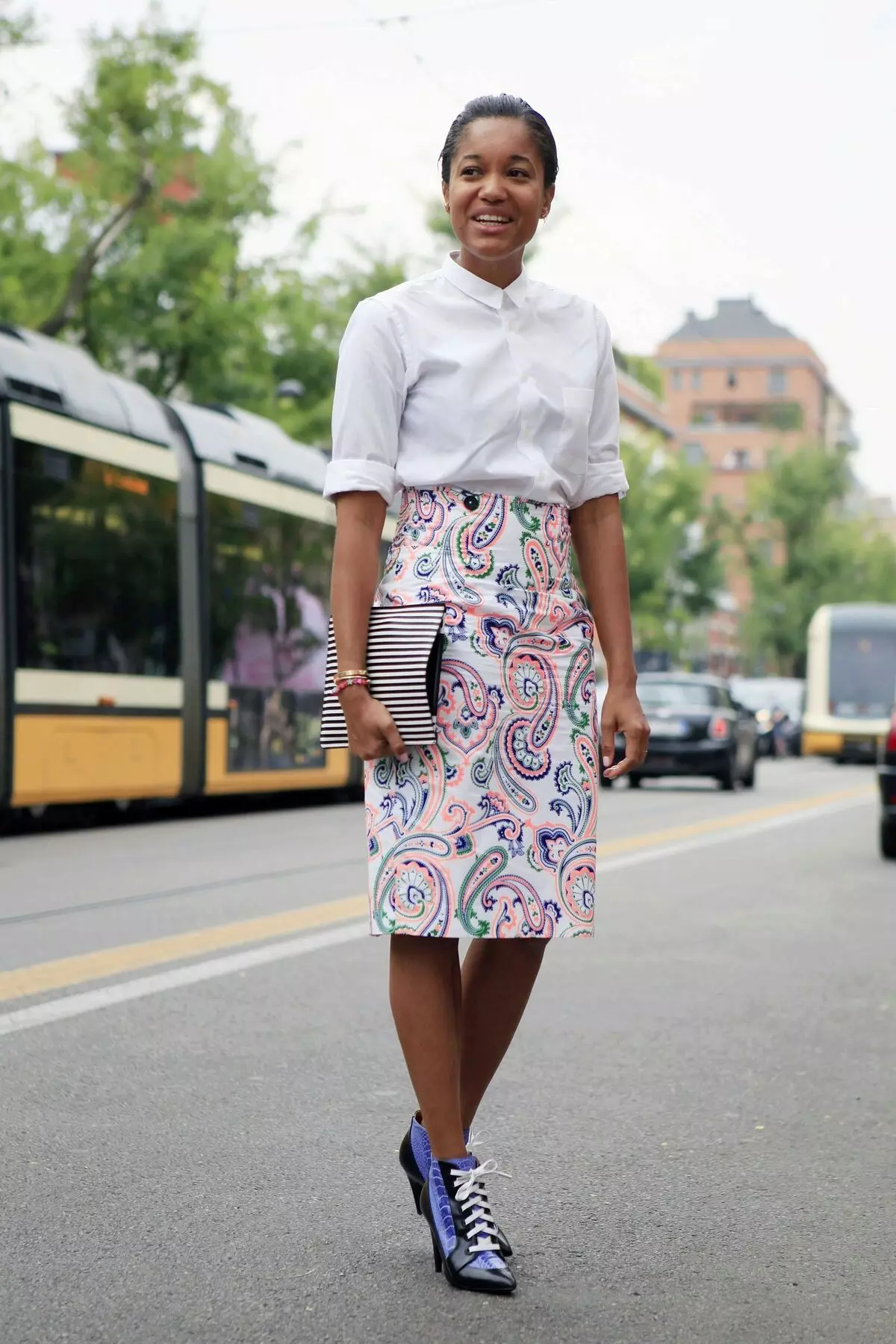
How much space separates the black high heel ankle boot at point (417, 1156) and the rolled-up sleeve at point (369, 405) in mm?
1111

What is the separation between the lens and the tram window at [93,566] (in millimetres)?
13273

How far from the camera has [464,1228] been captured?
3.44 m

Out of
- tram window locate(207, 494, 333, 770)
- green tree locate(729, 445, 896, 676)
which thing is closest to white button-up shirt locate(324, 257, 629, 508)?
tram window locate(207, 494, 333, 770)

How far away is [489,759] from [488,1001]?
1.52 feet

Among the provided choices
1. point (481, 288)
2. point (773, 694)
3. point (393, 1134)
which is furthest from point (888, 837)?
point (773, 694)

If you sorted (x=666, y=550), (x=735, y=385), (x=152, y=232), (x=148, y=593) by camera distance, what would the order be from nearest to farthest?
1. (x=148, y=593)
2. (x=152, y=232)
3. (x=666, y=550)
4. (x=735, y=385)

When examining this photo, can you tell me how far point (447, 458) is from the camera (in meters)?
3.58

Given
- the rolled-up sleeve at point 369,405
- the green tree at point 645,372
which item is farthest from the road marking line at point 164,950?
the green tree at point 645,372

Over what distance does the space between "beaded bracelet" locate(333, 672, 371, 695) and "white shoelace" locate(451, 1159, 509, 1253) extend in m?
0.83

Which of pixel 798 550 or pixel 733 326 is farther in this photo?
pixel 733 326

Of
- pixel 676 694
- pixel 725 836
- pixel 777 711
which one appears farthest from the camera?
pixel 777 711

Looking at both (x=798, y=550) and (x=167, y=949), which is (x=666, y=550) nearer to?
(x=798, y=550)

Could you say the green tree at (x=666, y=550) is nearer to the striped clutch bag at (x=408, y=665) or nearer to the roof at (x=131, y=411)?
the roof at (x=131, y=411)

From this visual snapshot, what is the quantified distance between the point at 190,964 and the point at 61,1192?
11.0 ft
